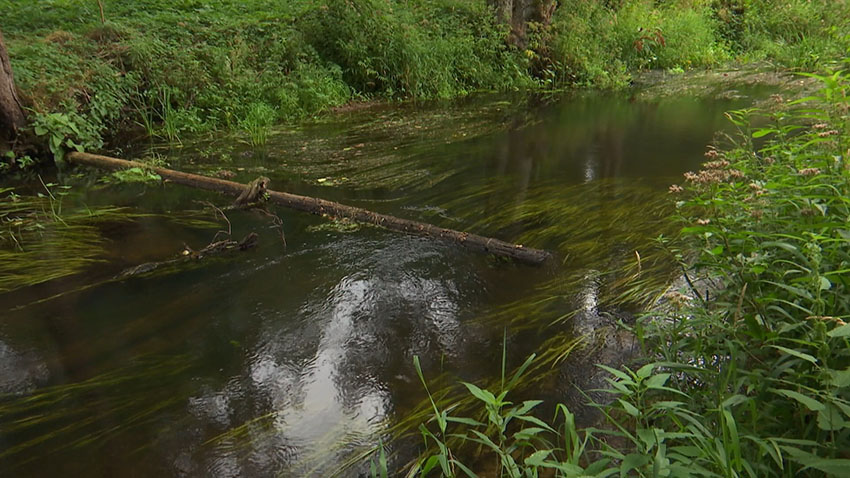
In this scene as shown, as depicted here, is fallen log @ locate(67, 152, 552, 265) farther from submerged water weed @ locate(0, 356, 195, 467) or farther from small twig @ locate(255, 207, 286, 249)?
submerged water weed @ locate(0, 356, 195, 467)

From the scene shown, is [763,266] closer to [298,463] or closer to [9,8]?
[298,463]

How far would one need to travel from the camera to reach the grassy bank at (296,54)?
7.00 m

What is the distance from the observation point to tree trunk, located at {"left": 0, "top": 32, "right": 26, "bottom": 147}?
5.69 metres

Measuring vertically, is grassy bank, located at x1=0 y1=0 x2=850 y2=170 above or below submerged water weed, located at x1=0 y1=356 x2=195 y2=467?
above

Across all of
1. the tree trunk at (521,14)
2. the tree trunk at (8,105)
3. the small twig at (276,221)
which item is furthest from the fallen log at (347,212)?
the tree trunk at (521,14)

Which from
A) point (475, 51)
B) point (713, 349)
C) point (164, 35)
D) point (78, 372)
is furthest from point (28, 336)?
point (475, 51)

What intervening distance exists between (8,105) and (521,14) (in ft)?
32.1

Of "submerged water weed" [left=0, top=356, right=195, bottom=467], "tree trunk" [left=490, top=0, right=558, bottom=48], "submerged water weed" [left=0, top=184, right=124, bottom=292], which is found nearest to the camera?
"submerged water weed" [left=0, top=356, right=195, bottom=467]

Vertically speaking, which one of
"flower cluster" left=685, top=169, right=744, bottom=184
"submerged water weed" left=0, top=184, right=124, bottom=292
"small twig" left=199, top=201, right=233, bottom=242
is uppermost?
"flower cluster" left=685, top=169, right=744, bottom=184

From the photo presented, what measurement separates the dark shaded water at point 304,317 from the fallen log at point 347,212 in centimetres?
14

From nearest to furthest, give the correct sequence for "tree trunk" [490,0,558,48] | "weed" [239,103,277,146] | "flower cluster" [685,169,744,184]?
"flower cluster" [685,169,744,184]
"weed" [239,103,277,146]
"tree trunk" [490,0,558,48]

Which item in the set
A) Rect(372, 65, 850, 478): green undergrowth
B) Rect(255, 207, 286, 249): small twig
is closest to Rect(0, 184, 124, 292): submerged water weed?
Rect(255, 207, 286, 249): small twig

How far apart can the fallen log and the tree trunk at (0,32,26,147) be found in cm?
57

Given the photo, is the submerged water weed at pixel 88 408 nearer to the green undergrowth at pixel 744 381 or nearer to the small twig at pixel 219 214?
the green undergrowth at pixel 744 381
